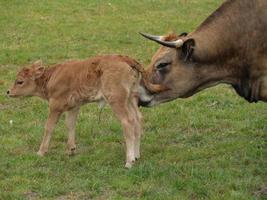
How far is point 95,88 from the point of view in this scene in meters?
8.22

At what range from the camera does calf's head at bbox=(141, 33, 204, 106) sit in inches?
300

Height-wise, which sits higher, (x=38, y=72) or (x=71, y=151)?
(x=38, y=72)

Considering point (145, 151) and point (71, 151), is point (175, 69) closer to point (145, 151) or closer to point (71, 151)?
point (145, 151)

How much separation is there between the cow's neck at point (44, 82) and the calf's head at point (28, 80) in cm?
4

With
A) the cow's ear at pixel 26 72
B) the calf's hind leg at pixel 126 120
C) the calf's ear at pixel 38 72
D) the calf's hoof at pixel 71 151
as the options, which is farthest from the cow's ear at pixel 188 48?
the cow's ear at pixel 26 72

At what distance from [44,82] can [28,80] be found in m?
0.24

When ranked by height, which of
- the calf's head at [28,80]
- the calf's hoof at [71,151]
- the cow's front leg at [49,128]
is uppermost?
the calf's head at [28,80]

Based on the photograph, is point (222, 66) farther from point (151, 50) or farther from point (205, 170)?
point (151, 50)

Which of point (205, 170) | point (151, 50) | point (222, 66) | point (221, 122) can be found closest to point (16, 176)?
point (205, 170)

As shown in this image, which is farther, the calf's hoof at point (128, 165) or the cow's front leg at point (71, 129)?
the cow's front leg at point (71, 129)


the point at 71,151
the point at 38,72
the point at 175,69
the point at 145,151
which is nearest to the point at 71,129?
the point at 71,151

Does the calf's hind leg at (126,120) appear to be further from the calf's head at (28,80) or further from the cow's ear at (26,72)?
the cow's ear at (26,72)

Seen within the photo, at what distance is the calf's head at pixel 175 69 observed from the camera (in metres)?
7.62

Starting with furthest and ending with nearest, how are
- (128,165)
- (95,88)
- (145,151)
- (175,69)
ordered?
(145,151) → (95,88) → (128,165) → (175,69)
